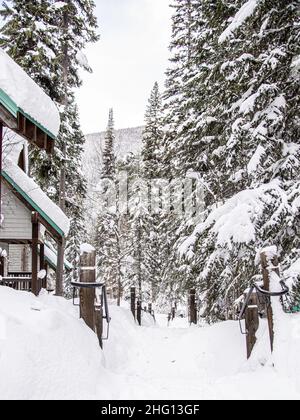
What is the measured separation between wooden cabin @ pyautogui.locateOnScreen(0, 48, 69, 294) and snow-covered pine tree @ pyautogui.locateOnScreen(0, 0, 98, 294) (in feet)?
8.95

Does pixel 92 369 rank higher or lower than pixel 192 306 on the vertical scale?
higher

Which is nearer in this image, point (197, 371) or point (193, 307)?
point (197, 371)

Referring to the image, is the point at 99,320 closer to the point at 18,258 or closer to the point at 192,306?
the point at 192,306

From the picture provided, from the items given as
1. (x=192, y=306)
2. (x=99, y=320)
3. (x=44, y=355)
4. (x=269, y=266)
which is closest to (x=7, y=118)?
(x=99, y=320)

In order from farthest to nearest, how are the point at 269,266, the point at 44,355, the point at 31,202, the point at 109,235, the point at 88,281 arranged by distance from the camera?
1. the point at 109,235
2. the point at 31,202
3. the point at 88,281
4. the point at 269,266
5. the point at 44,355

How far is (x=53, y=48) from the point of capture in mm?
18453

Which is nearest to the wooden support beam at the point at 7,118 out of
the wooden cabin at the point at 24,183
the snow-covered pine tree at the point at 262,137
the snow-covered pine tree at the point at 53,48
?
the wooden cabin at the point at 24,183

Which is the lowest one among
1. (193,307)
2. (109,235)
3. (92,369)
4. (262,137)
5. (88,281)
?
(193,307)

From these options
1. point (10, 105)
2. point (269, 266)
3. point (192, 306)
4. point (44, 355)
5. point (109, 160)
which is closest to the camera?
point (44, 355)

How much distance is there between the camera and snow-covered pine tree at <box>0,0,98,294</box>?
16922 mm

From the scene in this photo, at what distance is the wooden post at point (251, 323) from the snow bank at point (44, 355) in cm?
225

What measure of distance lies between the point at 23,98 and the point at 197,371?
586cm

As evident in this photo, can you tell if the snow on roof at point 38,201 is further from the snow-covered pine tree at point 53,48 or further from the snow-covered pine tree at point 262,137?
the snow-covered pine tree at point 53,48

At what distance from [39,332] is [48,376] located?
2.12 ft
